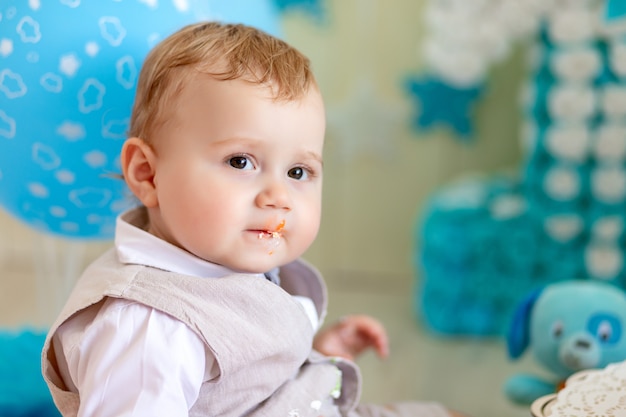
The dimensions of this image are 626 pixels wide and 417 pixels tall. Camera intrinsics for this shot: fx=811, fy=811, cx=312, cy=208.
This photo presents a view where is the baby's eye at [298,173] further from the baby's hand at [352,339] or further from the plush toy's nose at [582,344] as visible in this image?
the plush toy's nose at [582,344]

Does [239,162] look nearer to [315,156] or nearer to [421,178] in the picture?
[315,156]

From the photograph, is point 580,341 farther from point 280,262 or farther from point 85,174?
point 85,174

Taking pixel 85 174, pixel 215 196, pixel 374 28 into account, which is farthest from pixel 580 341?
pixel 374 28

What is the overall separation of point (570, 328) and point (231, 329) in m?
0.63

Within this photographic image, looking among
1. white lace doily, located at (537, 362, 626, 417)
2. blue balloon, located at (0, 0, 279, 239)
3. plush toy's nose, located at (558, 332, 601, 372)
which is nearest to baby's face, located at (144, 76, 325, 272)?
blue balloon, located at (0, 0, 279, 239)

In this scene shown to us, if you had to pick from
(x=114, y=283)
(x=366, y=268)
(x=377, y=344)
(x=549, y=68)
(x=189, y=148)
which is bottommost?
(x=366, y=268)

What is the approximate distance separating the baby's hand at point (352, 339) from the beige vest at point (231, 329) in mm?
174

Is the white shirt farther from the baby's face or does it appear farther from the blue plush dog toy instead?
the blue plush dog toy

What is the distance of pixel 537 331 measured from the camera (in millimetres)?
1252

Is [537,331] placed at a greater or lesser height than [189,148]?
lesser

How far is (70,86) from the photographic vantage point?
1044 millimetres

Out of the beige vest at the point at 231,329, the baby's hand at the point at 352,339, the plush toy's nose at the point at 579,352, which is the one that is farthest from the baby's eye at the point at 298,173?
the plush toy's nose at the point at 579,352

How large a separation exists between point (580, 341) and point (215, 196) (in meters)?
0.65

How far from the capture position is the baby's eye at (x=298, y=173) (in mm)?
889
